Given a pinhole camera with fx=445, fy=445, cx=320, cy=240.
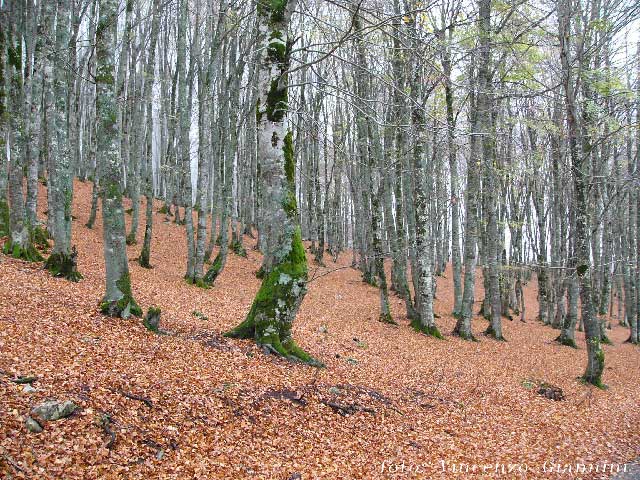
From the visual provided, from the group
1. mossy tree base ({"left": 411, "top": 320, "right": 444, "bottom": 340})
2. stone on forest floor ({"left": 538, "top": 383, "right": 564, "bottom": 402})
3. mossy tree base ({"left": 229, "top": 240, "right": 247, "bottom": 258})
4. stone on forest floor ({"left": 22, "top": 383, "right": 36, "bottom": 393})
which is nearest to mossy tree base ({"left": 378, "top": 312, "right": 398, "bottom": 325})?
mossy tree base ({"left": 411, "top": 320, "right": 444, "bottom": 340})

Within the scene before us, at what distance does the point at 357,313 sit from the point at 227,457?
36.0 feet

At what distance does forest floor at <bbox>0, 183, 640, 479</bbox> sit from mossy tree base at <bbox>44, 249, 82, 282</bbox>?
253 millimetres

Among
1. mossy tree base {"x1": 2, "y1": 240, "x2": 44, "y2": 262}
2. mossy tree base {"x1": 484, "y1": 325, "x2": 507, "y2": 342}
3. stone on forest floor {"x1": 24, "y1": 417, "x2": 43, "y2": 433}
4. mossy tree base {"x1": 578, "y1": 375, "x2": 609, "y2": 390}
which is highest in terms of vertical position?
mossy tree base {"x1": 2, "y1": 240, "x2": 44, "y2": 262}

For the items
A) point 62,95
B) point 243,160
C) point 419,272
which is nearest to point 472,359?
point 419,272

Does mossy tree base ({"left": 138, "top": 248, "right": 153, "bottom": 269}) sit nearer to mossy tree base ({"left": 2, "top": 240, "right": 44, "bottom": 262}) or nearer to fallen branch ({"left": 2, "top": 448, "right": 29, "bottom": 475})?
mossy tree base ({"left": 2, "top": 240, "right": 44, "bottom": 262})

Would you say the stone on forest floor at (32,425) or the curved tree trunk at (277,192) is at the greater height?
the curved tree trunk at (277,192)

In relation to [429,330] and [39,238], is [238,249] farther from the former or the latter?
[429,330]

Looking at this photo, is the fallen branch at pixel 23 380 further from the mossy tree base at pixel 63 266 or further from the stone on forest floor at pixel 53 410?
the mossy tree base at pixel 63 266

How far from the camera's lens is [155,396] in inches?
201

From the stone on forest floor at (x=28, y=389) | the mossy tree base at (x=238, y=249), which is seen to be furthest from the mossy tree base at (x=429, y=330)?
the stone on forest floor at (x=28, y=389)

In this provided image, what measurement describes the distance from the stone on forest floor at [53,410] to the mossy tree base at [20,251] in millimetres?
7915

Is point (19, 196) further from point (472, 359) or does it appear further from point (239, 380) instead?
point (472, 359)

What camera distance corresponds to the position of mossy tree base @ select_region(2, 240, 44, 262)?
10637mm

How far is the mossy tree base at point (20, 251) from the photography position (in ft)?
34.9
